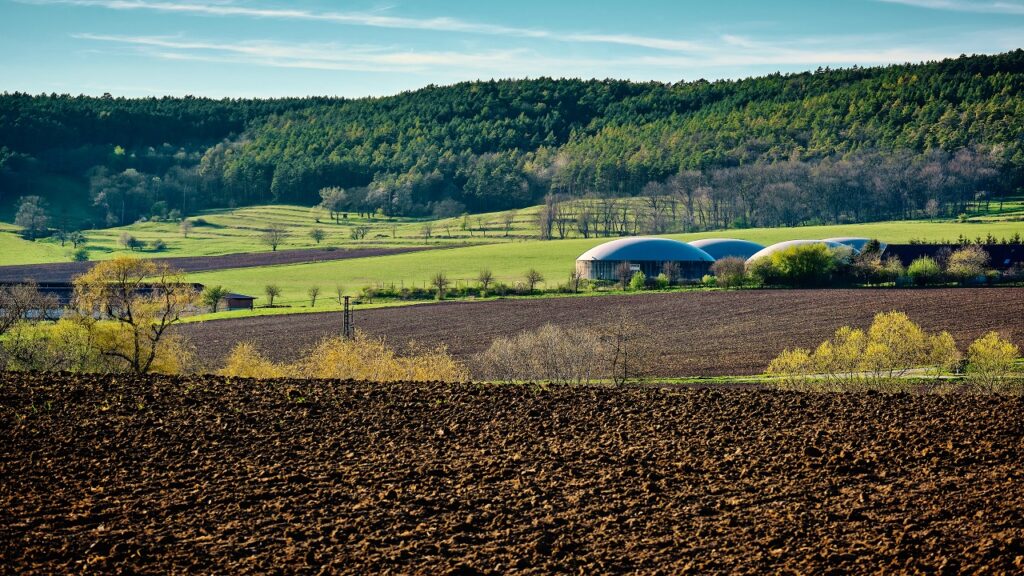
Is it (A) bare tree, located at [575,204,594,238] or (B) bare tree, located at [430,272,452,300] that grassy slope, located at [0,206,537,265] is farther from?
(B) bare tree, located at [430,272,452,300]

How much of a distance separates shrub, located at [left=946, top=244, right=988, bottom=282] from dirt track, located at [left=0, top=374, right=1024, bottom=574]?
6247 centimetres

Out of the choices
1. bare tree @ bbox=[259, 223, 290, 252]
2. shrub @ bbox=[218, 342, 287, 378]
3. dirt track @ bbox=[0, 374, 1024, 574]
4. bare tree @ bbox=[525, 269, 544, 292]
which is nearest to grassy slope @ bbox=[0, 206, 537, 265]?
bare tree @ bbox=[259, 223, 290, 252]

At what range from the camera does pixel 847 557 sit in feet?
48.4

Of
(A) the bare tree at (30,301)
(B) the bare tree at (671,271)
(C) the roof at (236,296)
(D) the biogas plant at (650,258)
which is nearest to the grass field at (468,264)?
(C) the roof at (236,296)

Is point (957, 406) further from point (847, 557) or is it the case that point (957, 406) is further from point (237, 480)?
point (237, 480)

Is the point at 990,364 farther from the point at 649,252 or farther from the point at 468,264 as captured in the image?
the point at 468,264

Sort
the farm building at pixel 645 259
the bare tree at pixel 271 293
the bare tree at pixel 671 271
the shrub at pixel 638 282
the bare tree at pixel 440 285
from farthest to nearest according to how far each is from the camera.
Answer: the farm building at pixel 645 259 → the bare tree at pixel 671 271 → the shrub at pixel 638 282 → the bare tree at pixel 271 293 → the bare tree at pixel 440 285

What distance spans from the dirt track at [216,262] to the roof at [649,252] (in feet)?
108

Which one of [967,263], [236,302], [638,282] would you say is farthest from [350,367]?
[967,263]

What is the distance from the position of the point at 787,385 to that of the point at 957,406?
1885cm

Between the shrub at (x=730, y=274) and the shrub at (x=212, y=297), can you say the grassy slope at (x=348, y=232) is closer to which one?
the shrub at (x=212, y=297)

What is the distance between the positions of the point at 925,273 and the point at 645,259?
81.0ft

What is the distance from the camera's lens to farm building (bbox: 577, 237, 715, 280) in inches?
3890

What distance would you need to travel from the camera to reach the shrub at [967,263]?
85750 millimetres
